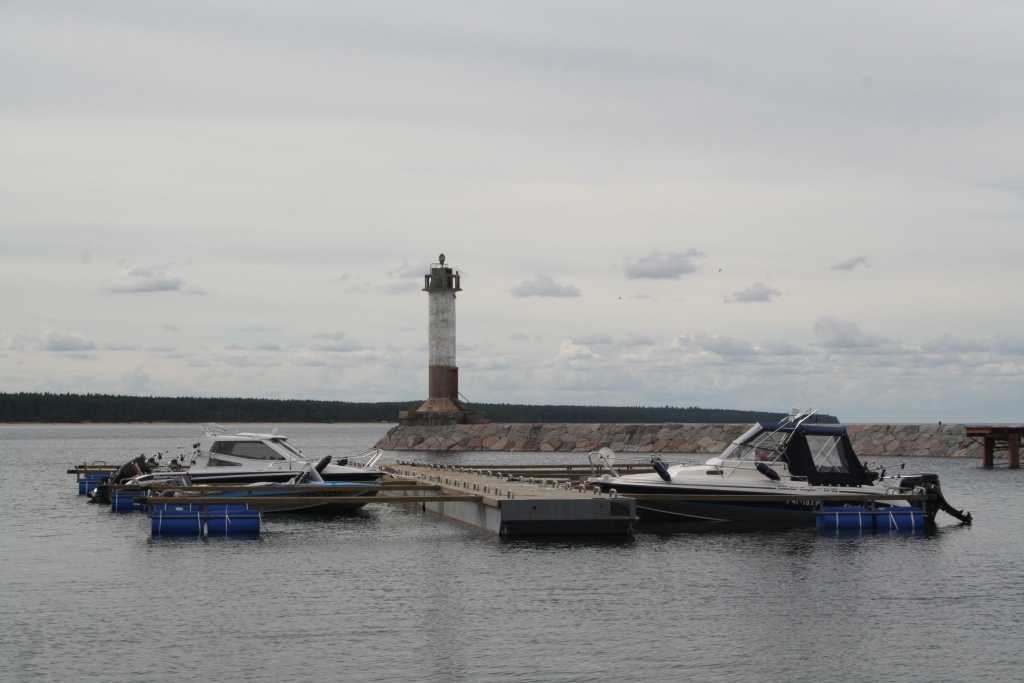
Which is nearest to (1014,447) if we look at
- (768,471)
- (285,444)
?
(768,471)

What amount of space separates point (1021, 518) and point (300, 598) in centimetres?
2083

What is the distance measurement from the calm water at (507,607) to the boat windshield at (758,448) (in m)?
2.03

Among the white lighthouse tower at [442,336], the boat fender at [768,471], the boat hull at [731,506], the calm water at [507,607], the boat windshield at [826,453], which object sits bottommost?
the calm water at [507,607]

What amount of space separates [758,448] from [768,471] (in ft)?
2.65

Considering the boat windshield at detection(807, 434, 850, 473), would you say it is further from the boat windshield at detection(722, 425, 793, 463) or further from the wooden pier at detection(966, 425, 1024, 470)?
the wooden pier at detection(966, 425, 1024, 470)

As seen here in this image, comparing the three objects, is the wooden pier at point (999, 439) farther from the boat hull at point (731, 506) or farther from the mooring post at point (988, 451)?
the boat hull at point (731, 506)

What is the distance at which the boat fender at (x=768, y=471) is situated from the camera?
2715 cm

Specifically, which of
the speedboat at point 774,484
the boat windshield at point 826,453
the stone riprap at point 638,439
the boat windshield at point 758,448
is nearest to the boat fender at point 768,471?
the speedboat at point 774,484

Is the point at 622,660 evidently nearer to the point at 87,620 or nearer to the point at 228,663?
the point at 228,663

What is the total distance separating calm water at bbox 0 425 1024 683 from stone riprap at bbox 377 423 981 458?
35622 millimetres

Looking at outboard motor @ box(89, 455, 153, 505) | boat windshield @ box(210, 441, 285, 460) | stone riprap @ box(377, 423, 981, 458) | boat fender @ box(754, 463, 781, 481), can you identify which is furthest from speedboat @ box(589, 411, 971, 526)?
stone riprap @ box(377, 423, 981, 458)

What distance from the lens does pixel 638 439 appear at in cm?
6838

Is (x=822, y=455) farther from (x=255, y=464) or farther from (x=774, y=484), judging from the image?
(x=255, y=464)

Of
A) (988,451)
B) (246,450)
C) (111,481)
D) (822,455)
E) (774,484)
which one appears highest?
(246,450)
